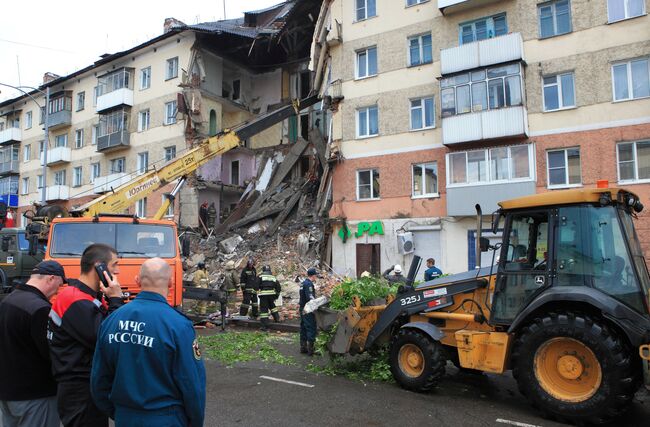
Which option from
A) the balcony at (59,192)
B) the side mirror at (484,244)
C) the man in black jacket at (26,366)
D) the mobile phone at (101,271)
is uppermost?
the balcony at (59,192)

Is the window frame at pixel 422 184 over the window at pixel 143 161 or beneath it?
beneath

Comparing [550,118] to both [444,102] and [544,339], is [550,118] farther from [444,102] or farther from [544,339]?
[544,339]

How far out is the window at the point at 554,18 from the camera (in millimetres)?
17547

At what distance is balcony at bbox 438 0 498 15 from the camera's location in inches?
742

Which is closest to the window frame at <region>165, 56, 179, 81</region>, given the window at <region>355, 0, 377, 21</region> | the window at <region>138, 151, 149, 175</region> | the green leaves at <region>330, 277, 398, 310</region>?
the window at <region>138, 151, 149, 175</region>

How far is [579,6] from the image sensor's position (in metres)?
17.2

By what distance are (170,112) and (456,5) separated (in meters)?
19.4

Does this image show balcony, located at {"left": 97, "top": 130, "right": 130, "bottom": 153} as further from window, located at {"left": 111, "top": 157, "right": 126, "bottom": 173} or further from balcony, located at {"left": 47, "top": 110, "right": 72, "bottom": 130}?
balcony, located at {"left": 47, "top": 110, "right": 72, "bottom": 130}

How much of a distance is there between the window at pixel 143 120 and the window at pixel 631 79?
2726 cm

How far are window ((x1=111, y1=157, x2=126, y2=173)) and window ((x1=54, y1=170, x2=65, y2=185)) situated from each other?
6.78 meters

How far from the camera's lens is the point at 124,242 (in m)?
9.09

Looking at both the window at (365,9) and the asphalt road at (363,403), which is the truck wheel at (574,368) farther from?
the window at (365,9)

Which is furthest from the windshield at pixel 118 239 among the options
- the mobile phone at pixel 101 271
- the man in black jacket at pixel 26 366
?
the mobile phone at pixel 101 271

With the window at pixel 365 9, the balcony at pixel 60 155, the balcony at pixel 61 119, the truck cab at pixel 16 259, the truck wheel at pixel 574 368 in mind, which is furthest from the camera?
the balcony at pixel 61 119
